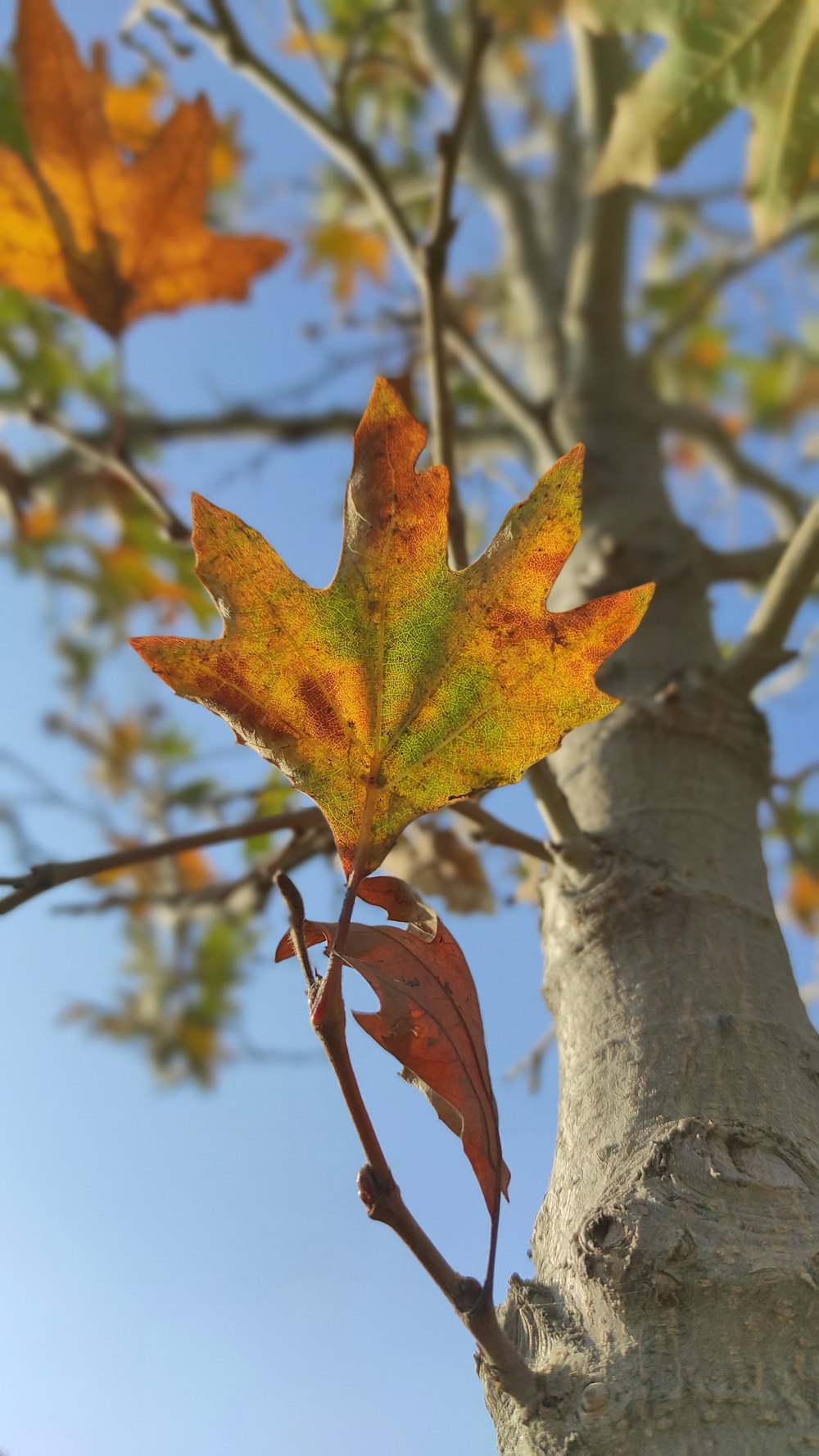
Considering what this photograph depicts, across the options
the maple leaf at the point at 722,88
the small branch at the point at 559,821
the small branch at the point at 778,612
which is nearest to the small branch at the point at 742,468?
the maple leaf at the point at 722,88

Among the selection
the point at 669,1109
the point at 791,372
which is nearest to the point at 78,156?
the point at 669,1109

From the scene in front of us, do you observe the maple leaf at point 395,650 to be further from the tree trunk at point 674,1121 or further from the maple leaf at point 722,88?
the maple leaf at point 722,88

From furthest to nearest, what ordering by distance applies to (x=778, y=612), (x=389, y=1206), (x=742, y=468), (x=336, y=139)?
1. (x=742, y=468)
2. (x=336, y=139)
3. (x=778, y=612)
4. (x=389, y=1206)

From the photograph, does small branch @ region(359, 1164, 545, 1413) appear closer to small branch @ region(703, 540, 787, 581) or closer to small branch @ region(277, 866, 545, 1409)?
small branch @ region(277, 866, 545, 1409)

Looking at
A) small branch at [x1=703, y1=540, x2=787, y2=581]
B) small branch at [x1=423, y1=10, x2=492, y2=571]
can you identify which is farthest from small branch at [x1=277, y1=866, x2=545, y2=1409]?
small branch at [x1=703, y1=540, x2=787, y2=581]

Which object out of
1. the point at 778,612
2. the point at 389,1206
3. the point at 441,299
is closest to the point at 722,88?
the point at 441,299

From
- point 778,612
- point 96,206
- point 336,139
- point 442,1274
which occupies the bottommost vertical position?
point 442,1274

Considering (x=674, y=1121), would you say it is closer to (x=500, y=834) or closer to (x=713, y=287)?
(x=500, y=834)
